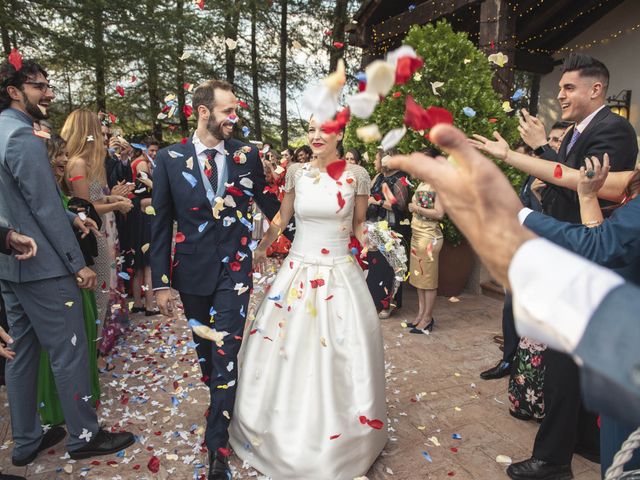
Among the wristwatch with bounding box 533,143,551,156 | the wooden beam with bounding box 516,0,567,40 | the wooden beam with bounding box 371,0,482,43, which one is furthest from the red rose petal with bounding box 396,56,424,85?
the wooden beam with bounding box 516,0,567,40

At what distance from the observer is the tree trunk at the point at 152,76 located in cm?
1241

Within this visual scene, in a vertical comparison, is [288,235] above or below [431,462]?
above

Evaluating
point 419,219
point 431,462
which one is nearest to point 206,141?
point 431,462

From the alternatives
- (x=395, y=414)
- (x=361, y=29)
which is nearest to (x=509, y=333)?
(x=395, y=414)

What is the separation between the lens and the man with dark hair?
2.71 meters

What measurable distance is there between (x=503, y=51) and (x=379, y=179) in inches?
104

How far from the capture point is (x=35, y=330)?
2824mm

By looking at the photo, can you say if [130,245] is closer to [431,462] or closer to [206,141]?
[206,141]

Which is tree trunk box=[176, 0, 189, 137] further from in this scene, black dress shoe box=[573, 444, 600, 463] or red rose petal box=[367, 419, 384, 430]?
black dress shoe box=[573, 444, 600, 463]

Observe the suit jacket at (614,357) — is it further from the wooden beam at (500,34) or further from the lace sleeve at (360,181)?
the wooden beam at (500,34)

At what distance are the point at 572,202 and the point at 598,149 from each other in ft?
1.14

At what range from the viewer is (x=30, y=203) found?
263 cm

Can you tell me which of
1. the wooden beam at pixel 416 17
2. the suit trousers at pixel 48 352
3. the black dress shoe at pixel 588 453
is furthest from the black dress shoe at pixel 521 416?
the wooden beam at pixel 416 17

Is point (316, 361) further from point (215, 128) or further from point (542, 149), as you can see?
point (542, 149)
